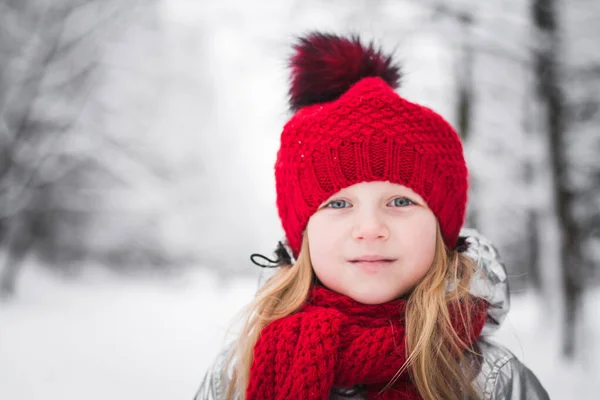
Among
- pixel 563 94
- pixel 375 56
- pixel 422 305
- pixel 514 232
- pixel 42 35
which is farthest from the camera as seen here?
pixel 514 232

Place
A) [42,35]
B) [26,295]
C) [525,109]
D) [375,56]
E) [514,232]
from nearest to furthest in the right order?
[375,56] < [525,109] < [42,35] < [26,295] < [514,232]

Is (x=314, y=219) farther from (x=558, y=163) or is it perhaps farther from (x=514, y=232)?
(x=514, y=232)

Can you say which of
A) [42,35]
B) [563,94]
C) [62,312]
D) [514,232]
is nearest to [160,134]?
[42,35]

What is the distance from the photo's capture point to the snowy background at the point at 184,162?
4688mm

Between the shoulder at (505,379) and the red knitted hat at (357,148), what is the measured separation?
425mm

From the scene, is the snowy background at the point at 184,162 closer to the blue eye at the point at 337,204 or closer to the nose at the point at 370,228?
the blue eye at the point at 337,204

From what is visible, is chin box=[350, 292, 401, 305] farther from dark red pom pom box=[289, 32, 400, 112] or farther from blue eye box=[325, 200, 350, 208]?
dark red pom pom box=[289, 32, 400, 112]

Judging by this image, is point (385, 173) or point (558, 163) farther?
point (558, 163)

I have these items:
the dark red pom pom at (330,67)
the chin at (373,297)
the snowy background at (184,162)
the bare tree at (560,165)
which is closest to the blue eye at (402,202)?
the chin at (373,297)

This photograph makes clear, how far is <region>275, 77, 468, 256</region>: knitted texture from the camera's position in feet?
5.20

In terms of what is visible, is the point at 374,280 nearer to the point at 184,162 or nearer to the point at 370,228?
the point at 370,228

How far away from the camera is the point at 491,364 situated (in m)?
1.58

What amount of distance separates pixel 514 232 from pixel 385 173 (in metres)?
12.2

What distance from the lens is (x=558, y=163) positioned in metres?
4.94
